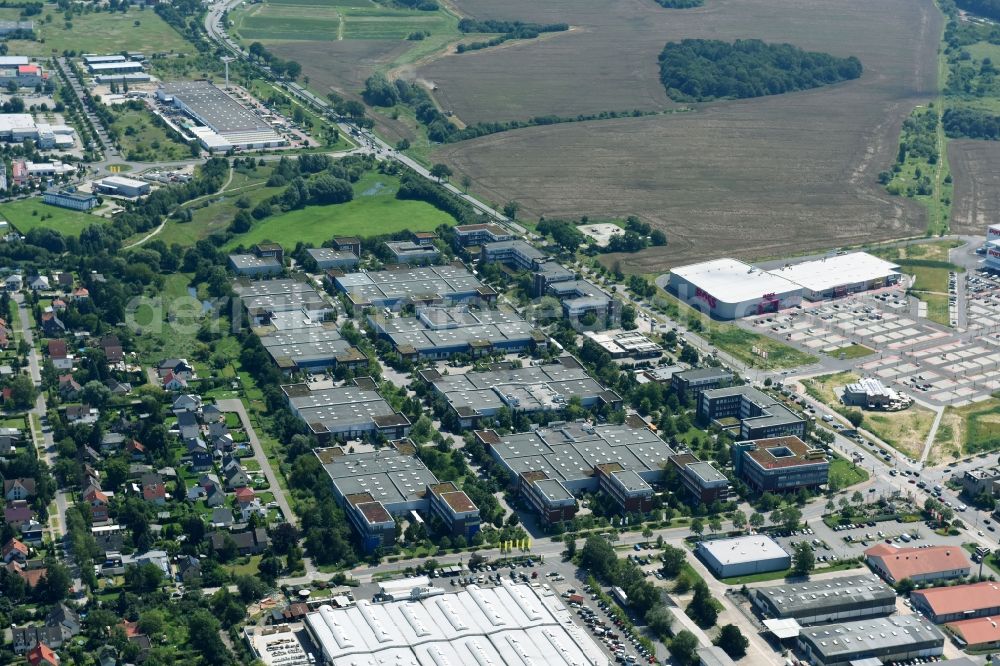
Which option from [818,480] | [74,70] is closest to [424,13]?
[74,70]

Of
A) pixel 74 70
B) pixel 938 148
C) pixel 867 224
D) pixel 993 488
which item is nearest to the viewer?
pixel 993 488

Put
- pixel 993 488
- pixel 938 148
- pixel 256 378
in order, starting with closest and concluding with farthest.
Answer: pixel 993 488
pixel 256 378
pixel 938 148

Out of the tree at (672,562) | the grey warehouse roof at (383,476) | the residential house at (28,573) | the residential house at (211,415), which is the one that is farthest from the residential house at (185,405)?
the tree at (672,562)

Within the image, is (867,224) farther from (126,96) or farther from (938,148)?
(126,96)

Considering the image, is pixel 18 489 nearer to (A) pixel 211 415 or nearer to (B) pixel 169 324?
(A) pixel 211 415

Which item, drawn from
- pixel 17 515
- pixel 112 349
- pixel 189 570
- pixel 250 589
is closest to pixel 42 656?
pixel 189 570
